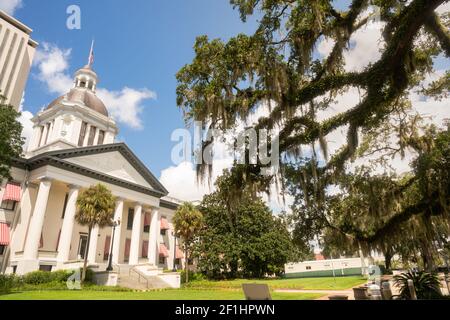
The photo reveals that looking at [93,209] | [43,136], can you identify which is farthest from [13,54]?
[93,209]

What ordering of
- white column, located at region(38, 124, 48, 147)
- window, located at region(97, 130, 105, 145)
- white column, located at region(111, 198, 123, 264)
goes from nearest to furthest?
white column, located at region(111, 198, 123, 264) < white column, located at region(38, 124, 48, 147) < window, located at region(97, 130, 105, 145)

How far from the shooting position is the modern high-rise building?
5278 centimetres

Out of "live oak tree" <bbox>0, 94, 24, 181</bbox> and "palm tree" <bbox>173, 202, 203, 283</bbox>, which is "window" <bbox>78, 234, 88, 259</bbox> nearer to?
"palm tree" <bbox>173, 202, 203, 283</bbox>

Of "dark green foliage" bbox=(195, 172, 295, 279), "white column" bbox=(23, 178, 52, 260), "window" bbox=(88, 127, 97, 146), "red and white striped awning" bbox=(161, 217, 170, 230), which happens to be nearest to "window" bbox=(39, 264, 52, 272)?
"white column" bbox=(23, 178, 52, 260)

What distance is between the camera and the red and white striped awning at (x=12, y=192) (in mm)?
26062

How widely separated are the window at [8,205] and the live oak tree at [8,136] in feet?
37.8

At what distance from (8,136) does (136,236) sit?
20431 mm

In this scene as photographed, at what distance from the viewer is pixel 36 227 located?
1001 inches

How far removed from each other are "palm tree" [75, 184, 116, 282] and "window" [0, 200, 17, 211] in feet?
26.3

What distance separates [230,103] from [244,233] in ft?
112

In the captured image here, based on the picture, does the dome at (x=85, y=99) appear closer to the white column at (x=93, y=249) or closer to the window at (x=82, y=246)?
the window at (x=82, y=246)

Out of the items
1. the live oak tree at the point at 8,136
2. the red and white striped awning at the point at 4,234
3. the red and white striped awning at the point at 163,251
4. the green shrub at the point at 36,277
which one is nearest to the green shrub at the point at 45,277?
the green shrub at the point at 36,277

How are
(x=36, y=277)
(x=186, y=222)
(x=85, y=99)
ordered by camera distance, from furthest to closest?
(x=85, y=99)
(x=186, y=222)
(x=36, y=277)

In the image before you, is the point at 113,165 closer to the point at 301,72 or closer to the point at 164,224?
the point at 164,224
